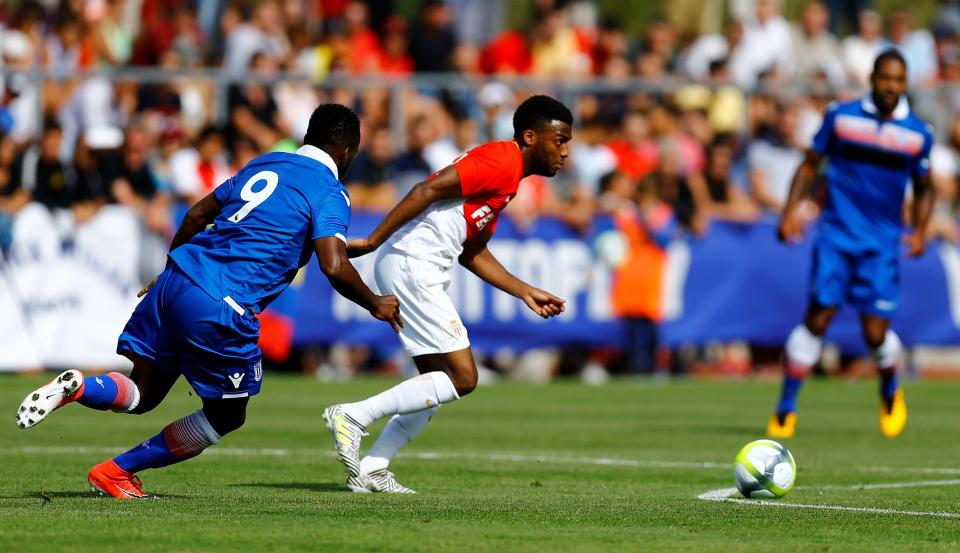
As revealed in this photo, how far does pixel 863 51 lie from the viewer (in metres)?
23.9

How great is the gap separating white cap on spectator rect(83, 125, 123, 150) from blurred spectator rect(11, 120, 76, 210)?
430 millimetres

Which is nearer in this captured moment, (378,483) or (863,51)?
(378,483)

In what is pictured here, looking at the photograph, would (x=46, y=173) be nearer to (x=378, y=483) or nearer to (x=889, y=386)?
(x=889, y=386)

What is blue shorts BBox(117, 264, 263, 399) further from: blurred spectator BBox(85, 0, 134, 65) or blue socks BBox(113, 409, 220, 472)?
blurred spectator BBox(85, 0, 134, 65)

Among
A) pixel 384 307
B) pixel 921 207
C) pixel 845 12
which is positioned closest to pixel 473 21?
pixel 845 12

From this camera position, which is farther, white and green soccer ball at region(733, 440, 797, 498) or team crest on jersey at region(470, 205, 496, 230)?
team crest on jersey at region(470, 205, 496, 230)

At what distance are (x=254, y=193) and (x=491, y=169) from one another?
141cm

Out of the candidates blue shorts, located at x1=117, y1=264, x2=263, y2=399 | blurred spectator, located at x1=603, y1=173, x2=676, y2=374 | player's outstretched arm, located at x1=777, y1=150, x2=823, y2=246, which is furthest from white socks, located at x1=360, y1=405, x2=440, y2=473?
blurred spectator, located at x1=603, y1=173, x2=676, y2=374

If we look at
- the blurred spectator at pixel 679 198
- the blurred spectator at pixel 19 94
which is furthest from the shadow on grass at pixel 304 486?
the blurred spectator at pixel 679 198

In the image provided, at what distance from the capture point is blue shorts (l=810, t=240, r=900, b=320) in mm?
13047

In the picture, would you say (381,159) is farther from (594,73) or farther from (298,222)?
(298,222)

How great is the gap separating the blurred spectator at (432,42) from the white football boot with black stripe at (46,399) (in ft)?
49.6

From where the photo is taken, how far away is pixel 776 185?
21797 mm

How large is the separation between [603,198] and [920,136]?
7.81 meters
